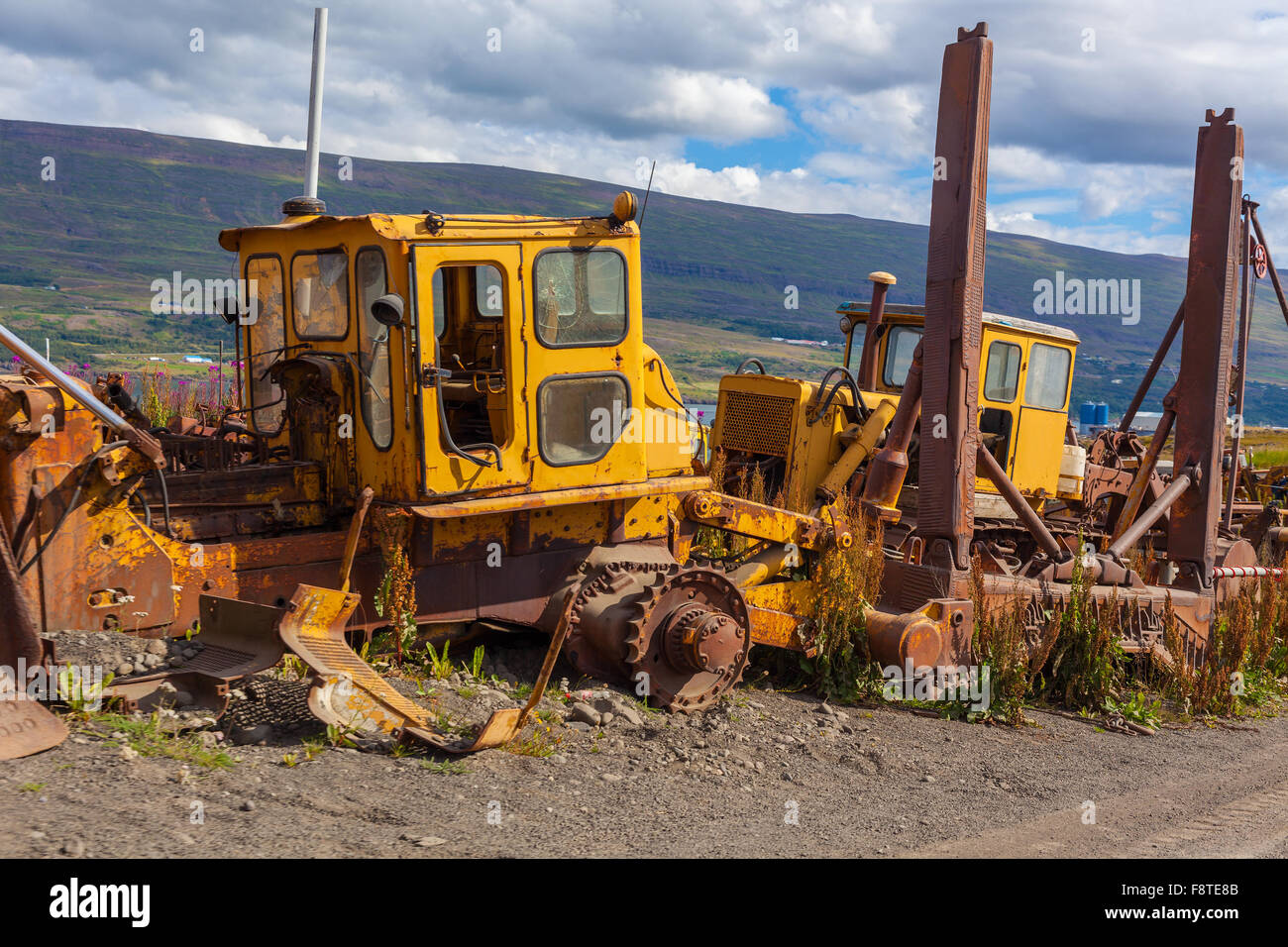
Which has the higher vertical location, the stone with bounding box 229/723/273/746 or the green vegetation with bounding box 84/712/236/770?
the green vegetation with bounding box 84/712/236/770

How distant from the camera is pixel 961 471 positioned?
27.6ft

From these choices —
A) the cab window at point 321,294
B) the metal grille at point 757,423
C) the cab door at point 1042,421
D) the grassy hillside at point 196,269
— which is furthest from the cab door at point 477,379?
the grassy hillside at point 196,269

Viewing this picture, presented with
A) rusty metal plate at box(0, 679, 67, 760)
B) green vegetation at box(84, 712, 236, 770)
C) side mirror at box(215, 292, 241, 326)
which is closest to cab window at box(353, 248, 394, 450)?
side mirror at box(215, 292, 241, 326)

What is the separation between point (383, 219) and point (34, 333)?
248ft

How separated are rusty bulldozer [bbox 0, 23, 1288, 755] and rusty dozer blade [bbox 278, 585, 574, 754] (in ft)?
0.05

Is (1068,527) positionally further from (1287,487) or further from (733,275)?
(733,275)

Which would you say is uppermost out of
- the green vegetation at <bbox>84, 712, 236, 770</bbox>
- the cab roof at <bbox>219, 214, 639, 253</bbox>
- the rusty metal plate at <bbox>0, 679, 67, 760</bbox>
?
the cab roof at <bbox>219, 214, 639, 253</bbox>

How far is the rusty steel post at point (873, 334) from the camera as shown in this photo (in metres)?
12.7

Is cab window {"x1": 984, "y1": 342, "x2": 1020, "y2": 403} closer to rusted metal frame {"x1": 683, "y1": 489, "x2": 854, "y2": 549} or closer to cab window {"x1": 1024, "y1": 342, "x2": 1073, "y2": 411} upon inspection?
cab window {"x1": 1024, "y1": 342, "x2": 1073, "y2": 411}

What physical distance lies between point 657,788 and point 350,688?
164 cm

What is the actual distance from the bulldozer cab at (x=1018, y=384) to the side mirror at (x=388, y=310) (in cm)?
741

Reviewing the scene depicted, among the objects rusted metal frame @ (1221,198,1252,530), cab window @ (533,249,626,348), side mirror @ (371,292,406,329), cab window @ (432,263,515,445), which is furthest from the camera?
rusted metal frame @ (1221,198,1252,530)

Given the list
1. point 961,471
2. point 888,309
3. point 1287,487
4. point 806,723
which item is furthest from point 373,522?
point 1287,487

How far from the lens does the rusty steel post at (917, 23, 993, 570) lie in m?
8.23
